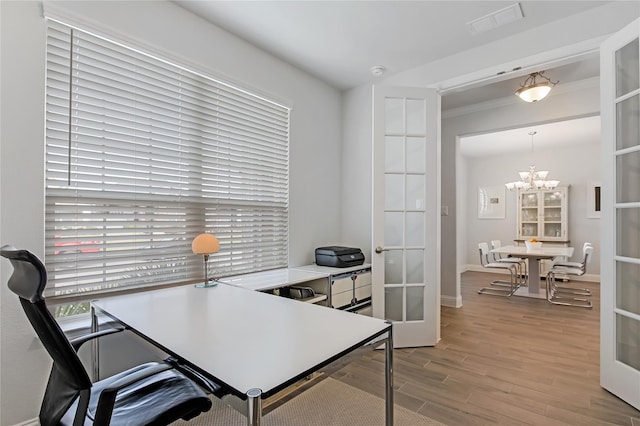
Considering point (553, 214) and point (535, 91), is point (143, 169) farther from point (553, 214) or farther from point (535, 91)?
point (553, 214)

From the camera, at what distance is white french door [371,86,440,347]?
3.09 m

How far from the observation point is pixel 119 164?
2.05 metres

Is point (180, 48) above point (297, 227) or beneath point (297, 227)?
above

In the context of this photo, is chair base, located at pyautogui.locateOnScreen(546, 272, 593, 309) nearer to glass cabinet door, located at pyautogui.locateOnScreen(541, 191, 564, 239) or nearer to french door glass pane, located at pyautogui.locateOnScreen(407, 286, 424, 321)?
glass cabinet door, located at pyautogui.locateOnScreen(541, 191, 564, 239)

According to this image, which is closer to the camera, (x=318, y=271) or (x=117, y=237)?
(x=117, y=237)

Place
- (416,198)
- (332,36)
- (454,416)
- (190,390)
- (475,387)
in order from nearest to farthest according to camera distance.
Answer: (190,390) < (454,416) < (475,387) < (332,36) < (416,198)

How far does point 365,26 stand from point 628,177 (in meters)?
2.13

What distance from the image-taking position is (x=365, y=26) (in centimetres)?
261

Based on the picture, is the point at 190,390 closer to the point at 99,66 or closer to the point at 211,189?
the point at 211,189

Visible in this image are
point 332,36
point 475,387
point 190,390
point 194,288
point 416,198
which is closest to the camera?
point 190,390

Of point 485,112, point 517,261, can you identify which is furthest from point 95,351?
point 517,261

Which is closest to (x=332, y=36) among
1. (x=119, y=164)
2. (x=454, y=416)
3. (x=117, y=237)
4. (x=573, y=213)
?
(x=119, y=164)

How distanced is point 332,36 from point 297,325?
2383mm

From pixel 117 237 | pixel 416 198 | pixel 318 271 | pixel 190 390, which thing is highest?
pixel 416 198
